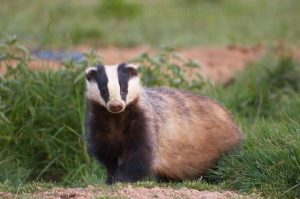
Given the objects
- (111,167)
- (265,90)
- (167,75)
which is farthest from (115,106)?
(265,90)

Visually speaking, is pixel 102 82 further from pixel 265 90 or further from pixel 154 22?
pixel 154 22

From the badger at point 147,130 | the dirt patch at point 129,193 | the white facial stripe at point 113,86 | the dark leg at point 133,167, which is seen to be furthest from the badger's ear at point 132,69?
the dirt patch at point 129,193

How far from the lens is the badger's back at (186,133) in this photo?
4.35 metres

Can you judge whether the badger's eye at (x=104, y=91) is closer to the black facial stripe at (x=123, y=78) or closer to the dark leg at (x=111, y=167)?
the black facial stripe at (x=123, y=78)

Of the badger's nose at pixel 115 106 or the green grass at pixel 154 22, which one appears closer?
the badger's nose at pixel 115 106

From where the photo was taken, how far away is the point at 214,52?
8070 mm

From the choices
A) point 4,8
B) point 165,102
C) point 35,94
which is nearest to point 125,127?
point 165,102

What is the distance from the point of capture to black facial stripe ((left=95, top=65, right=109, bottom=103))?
13.5 ft

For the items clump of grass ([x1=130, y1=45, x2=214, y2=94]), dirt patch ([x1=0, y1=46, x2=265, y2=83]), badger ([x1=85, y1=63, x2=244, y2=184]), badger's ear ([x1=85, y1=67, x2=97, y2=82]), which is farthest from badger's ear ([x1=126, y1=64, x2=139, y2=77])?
dirt patch ([x1=0, y1=46, x2=265, y2=83])

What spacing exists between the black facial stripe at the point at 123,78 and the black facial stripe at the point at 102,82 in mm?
108

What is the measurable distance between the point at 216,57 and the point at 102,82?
3932 mm

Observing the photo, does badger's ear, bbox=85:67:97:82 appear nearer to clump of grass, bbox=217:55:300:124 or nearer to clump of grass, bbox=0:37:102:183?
clump of grass, bbox=0:37:102:183

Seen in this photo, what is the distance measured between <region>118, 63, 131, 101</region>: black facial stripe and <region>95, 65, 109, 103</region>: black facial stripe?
0.11m

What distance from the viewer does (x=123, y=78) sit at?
4.17 metres
